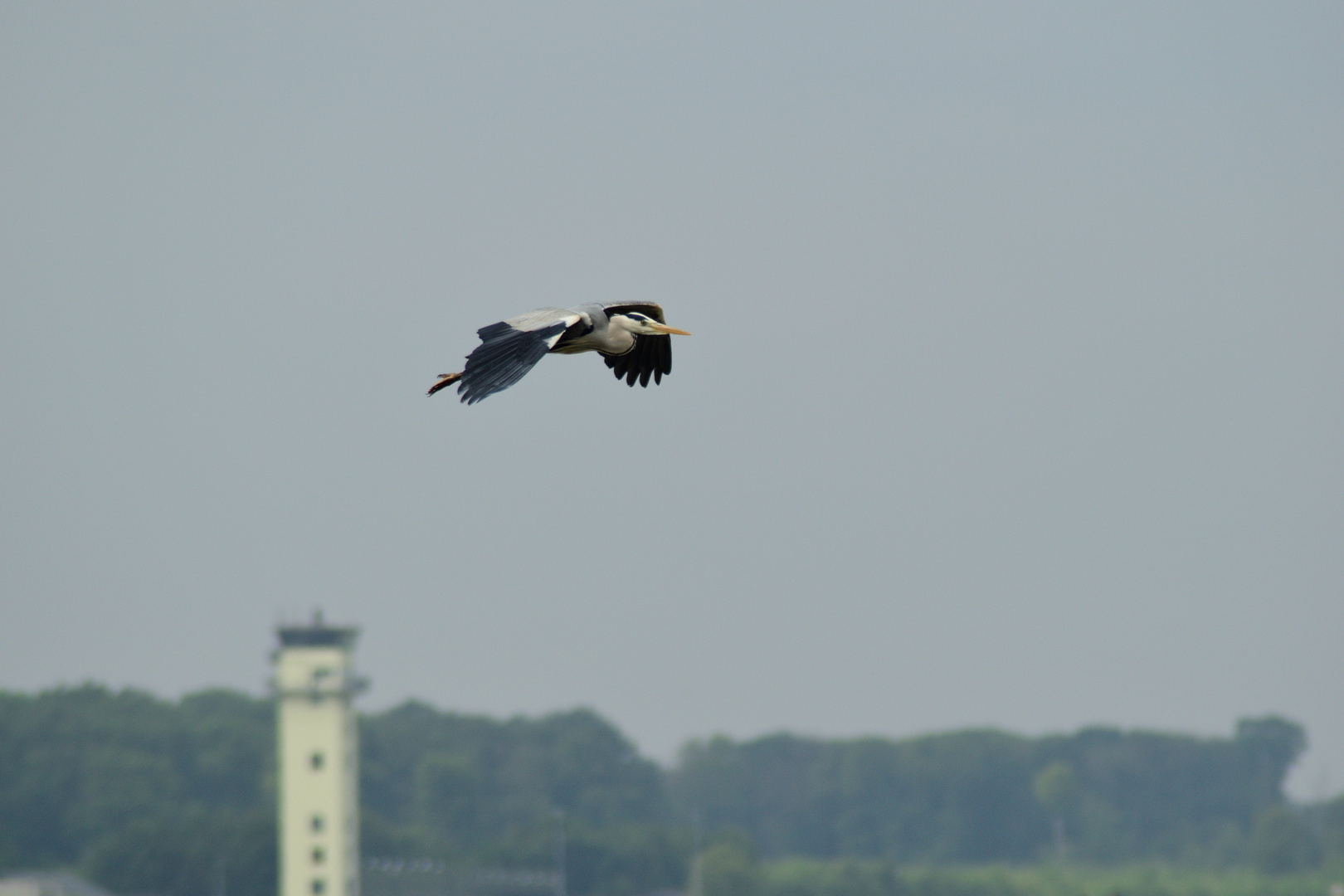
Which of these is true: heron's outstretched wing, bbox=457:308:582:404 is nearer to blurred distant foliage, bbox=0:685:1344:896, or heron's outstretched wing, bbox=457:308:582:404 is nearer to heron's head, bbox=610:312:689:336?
heron's head, bbox=610:312:689:336

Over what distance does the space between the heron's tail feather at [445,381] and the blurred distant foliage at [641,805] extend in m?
68.4

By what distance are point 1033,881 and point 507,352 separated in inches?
2857

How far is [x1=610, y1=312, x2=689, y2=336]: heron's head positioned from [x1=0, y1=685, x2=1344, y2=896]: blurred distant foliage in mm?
66430

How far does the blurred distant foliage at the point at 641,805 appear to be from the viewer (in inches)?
3455

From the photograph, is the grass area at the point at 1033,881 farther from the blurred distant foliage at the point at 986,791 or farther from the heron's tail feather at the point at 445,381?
the heron's tail feather at the point at 445,381

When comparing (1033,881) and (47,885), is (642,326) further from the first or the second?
(1033,881)

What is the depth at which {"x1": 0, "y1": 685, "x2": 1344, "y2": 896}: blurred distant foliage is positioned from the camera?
87.8 meters

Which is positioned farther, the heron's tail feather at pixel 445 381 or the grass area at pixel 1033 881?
the grass area at pixel 1033 881

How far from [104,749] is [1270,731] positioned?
61844mm

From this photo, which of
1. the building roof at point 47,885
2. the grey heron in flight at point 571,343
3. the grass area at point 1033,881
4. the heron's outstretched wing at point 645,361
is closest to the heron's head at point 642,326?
the grey heron in flight at point 571,343

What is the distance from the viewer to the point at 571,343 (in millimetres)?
18719

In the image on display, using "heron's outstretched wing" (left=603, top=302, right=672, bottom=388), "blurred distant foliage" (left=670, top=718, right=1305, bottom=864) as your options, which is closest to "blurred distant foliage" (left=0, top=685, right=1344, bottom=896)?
"blurred distant foliage" (left=670, top=718, right=1305, bottom=864)

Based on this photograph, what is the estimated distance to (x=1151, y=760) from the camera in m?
111

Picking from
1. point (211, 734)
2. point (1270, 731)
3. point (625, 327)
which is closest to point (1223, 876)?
point (1270, 731)
